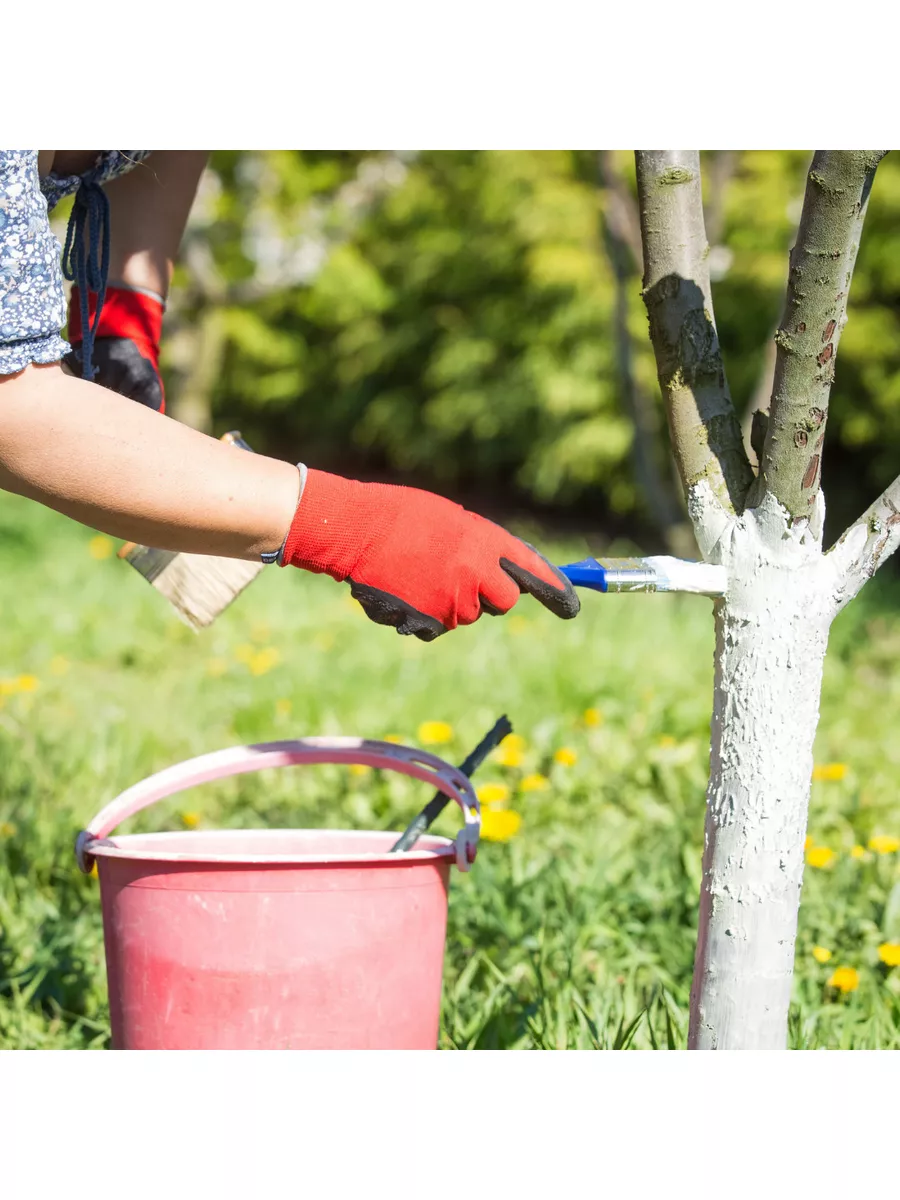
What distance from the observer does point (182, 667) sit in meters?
4.26

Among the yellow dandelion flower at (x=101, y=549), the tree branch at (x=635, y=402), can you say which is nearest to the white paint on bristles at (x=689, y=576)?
the tree branch at (x=635, y=402)

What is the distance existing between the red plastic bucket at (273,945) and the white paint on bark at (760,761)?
32 cm

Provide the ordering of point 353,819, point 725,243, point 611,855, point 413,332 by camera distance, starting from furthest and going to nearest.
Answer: point 413,332 < point 725,243 < point 353,819 < point 611,855

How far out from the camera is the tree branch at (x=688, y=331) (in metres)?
1.39

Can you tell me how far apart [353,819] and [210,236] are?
312 inches

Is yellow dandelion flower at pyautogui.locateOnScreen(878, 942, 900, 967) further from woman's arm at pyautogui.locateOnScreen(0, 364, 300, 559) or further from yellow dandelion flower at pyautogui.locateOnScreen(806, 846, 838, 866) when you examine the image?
woman's arm at pyautogui.locateOnScreen(0, 364, 300, 559)

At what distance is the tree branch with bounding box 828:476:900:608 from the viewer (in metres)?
1.36

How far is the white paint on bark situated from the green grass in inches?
13.3

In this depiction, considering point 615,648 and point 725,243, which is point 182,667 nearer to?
point 615,648

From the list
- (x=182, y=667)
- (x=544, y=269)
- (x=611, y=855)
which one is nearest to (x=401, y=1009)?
(x=611, y=855)

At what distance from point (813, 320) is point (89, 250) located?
106 centimetres

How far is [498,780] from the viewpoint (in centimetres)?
290

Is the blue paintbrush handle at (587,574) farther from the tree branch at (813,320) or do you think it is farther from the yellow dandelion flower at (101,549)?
the yellow dandelion flower at (101,549)

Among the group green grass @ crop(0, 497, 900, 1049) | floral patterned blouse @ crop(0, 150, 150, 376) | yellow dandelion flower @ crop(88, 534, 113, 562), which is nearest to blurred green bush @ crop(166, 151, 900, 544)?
yellow dandelion flower @ crop(88, 534, 113, 562)
